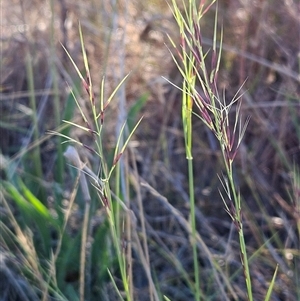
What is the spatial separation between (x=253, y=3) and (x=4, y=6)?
0.80 m

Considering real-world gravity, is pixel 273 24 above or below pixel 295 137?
above

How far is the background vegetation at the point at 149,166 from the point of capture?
3.40 ft

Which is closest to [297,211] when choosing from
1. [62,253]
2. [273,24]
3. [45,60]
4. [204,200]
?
[62,253]

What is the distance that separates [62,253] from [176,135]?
56 centimetres

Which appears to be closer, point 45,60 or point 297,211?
point 297,211

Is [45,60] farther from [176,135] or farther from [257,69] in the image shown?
[257,69]

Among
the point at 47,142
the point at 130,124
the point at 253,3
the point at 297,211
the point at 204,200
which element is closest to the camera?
the point at 297,211

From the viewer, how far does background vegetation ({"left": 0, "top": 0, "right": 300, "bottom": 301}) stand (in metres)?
1.04

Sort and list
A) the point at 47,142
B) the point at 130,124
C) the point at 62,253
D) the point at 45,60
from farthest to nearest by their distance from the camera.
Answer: the point at 45,60
the point at 47,142
the point at 130,124
the point at 62,253

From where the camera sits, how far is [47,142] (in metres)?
1.60

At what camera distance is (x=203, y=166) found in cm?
146

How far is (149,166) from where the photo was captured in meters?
1.43

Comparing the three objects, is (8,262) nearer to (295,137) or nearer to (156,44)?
(295,137)

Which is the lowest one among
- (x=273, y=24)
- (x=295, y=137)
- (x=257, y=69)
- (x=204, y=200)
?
(x=204, y=200)
